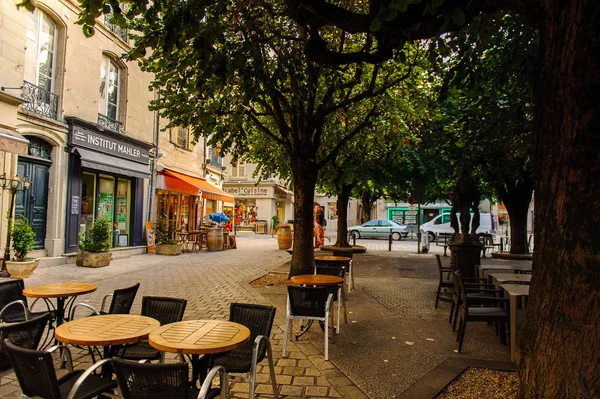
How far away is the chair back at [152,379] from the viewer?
2145 millimetres

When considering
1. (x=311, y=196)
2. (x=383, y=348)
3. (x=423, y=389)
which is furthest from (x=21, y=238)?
(x=423, y=389)

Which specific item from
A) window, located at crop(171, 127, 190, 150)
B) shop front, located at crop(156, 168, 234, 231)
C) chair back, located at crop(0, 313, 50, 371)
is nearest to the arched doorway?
shop front, located at crop(156, 168, 234, 231)

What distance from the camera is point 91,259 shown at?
1115 cm

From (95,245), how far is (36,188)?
2.22m

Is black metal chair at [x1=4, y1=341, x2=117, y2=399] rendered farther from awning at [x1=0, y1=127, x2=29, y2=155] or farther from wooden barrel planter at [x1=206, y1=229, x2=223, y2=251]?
wooden barrel planter at [x1=206, y1=229, x2=223, y2=251]

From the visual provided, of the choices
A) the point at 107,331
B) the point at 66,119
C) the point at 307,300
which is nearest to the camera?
the point at 107,331

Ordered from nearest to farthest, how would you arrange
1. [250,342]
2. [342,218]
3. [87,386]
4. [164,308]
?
[87,386], [250,342], [164,308], [342,218]

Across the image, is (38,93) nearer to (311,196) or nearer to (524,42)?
(311,196)

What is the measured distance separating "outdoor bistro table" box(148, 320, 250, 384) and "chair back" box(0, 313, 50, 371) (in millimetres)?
805

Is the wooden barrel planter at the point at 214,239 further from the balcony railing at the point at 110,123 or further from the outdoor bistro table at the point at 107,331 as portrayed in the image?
the outdoor bistro table at the point at 107,331

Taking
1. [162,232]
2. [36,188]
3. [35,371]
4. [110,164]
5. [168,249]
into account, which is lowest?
[168,249]

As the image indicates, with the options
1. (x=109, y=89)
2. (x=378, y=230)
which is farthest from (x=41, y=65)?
(x=378, y=230)

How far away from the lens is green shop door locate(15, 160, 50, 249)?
34.4ft

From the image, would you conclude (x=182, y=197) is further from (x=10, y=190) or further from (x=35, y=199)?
(x=10, y=190)
